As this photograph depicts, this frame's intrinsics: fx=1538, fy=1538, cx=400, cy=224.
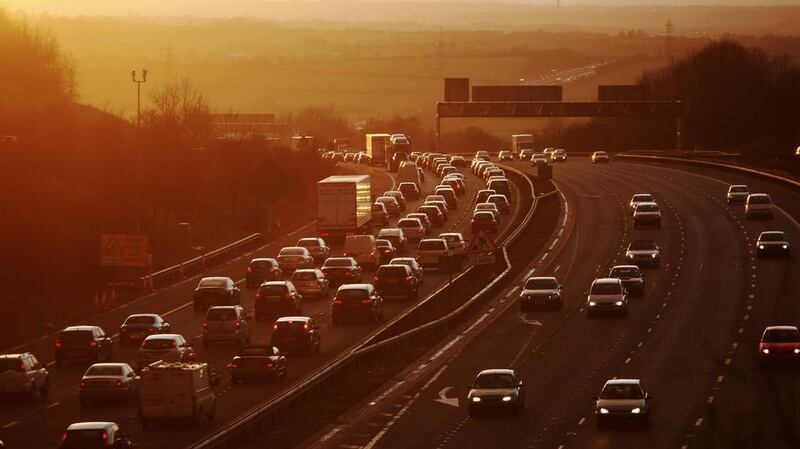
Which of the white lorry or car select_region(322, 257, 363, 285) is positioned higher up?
the white lorry

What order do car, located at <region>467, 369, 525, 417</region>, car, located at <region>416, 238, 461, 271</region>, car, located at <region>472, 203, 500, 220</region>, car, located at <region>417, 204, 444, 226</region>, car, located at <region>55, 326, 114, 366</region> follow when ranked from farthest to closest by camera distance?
car, located at <region>417, 204, 444, 226</region> → car, located at <region>472, 203, 500, 220</region> → car, located at <region>416, 238, 461, 271</region> → car, located at <region>55, 326, 114, 366</region> → car, located at <region>467, 369, 525, 417</region>

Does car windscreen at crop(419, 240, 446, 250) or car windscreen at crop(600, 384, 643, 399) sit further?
car windscreen at crop(419, 240, 446, 250)

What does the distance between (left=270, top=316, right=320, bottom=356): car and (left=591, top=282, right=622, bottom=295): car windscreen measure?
1421cm

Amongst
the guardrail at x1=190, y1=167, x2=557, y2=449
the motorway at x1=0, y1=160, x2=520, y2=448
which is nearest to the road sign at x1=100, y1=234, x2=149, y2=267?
the motorway at x1=0, y1=160, x2=520, y2=448

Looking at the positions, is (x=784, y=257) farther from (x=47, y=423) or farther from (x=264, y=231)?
(x=47, y=423)

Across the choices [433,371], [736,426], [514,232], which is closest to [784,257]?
[514,232]

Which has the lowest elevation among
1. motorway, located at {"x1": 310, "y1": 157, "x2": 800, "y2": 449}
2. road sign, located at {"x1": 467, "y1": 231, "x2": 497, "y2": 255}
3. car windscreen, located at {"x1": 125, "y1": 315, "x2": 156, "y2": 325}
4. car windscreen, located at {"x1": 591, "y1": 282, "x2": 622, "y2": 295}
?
motorway, located at {"x1": 310, "y1": 157, "x2": 800, "y2": 449}

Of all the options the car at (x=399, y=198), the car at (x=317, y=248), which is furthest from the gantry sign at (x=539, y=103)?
the car at (x=317, y=248)

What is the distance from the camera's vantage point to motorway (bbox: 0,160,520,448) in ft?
117

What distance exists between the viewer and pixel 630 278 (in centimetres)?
6303

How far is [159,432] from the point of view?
35.8 meters

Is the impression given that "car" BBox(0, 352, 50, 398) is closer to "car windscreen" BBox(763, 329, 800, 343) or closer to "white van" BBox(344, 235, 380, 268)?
"car windscreen" BBox(763, 329, 800, 343)

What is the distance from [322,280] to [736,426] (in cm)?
2816

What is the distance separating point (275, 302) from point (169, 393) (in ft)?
67.3
